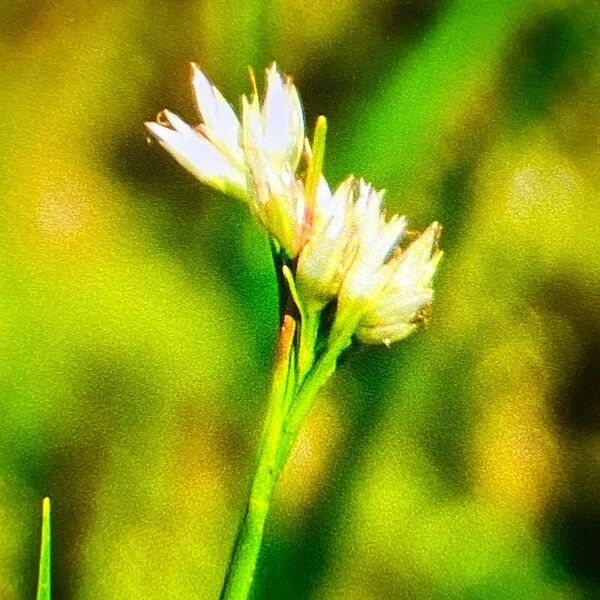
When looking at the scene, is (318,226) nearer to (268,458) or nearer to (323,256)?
(323,256)

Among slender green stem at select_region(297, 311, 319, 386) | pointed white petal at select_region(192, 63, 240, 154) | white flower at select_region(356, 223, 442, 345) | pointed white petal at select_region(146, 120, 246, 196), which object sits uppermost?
pointed white petal at select_region(192, 63, 240, 154)

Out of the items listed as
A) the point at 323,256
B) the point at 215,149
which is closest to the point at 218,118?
the point at 215,149

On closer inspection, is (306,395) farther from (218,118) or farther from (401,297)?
(218,118)

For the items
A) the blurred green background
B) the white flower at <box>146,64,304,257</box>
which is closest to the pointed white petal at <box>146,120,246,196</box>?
the white flower at <box>146,64,304,257</box>

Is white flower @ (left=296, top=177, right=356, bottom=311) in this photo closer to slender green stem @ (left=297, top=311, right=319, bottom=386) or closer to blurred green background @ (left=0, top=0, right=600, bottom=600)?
slender green stem @ (left=297, top=311, right=319, bottom=386)

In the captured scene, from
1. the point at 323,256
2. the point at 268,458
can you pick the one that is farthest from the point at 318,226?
the point at 268,458

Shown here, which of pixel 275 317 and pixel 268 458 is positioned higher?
pixel 275 317

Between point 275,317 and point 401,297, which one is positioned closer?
point 401,297

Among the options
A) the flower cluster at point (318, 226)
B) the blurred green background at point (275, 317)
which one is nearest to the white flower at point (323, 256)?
the flower cluster at point (318, 226)
